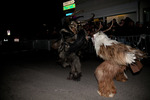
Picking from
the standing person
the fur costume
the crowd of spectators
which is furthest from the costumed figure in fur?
the crowd of spectators

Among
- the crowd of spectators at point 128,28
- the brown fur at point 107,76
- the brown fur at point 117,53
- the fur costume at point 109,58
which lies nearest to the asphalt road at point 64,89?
the brown fur at point 107,76

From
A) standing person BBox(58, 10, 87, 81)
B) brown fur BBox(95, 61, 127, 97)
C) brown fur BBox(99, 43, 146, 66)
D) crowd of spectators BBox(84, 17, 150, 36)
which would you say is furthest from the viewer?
crowd of spectators BBox(84, 17, 150, 36)

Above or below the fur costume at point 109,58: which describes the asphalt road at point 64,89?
below

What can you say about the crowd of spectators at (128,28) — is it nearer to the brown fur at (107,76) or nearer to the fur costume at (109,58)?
the fur costume at (109,58)

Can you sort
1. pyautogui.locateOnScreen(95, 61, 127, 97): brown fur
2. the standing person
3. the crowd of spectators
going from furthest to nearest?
the crowd of spectators, the standing person, pyautogui.locateOnScreen(95, 61, 127, 97): brown fur

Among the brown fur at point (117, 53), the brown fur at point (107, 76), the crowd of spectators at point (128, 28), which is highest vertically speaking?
the crowd of spectators at point (128, 28)

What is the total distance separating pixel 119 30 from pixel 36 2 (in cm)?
1816

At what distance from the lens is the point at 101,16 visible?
42.4 feet

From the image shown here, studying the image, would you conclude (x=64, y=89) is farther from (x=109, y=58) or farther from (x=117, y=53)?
(x=117, y=53)

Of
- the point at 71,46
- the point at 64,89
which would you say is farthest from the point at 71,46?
the point at 64,89

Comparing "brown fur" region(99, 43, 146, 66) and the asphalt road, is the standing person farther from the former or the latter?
"brown fur" region(99, 43, 146, 66)

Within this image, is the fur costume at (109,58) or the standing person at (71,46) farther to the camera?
the standing person at (71,46)

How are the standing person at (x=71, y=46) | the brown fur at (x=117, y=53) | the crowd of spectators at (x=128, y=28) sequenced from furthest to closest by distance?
the crowd of spectators at (x=128, y=28) < the standing person at (x=71, y=46) < the brown fur at (x=117, y=53)

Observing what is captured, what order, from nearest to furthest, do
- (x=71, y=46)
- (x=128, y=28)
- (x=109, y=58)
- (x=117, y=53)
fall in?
(x=117, y=53) < (x=109, y=58) < (x=71, y=46) < (x=128, y=28)
